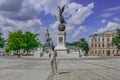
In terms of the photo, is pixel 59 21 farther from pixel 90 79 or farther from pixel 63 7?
pixel 90 79

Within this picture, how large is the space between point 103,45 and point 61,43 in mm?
73735

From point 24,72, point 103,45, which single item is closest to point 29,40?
point 103,45

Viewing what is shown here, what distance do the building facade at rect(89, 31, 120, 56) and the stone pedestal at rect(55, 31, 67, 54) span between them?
6765 cm

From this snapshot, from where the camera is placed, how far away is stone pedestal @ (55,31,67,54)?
71275 millimetres

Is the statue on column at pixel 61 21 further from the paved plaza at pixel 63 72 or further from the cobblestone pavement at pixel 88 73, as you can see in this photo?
the cobblestone pavement at pixel 88 73

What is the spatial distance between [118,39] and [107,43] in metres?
29.2

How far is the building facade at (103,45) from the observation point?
453 feet

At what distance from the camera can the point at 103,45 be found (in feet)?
466

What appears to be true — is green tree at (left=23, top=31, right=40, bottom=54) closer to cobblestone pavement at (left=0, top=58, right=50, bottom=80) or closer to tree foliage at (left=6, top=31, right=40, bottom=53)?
tree foliage at (left=6, top=31, right=40, bottom=53)

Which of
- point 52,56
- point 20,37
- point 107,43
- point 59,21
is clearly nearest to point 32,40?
point 20,37

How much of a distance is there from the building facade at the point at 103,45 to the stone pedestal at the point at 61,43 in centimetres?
6765

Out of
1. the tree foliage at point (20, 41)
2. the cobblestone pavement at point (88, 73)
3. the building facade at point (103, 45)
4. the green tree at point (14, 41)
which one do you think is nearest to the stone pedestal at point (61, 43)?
the tree foliage at point (20, 41)

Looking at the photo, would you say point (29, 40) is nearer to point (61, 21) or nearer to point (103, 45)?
point (61, 21)

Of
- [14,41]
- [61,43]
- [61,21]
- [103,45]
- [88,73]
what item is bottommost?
[88,73]
